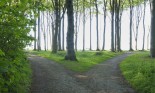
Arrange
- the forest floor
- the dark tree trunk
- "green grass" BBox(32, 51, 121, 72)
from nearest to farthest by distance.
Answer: the forest floor → "green grass" BBox(32, 51, 121, 72) → the dark tree trunk

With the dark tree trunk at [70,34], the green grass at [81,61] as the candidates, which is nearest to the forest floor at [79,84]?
the green grass at [81,61]

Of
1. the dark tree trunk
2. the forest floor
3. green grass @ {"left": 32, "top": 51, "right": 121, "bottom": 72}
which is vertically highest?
the dark tree trunk

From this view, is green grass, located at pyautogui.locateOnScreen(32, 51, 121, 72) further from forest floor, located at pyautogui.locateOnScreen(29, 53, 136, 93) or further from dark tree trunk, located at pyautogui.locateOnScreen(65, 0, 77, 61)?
forest floor, located at pyautogui.locateOnScreen(29, 53, 136, 93)

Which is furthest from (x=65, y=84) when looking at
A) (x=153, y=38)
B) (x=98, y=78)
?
(x=153, y=38)

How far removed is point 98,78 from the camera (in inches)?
646

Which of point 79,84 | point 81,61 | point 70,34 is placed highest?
point 70,34

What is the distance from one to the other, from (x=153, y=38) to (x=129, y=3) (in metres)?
Result: 28.0

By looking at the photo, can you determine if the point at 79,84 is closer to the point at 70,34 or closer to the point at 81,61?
the point at 81,61

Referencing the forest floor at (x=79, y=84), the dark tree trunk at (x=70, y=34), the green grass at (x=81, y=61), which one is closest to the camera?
the forest floor at (x=79, y=84)

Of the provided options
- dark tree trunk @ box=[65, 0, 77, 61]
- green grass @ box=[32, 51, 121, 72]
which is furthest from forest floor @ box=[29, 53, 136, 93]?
dark tree trunk @ box=[65, 0, 77, 61]

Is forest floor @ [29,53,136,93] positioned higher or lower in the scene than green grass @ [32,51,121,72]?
lower

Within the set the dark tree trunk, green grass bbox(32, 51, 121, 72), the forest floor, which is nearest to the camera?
the forest floor

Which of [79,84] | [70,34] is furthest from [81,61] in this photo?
[79,84]

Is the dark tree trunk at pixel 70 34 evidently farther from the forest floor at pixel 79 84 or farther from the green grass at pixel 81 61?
the forest floor at pixel 79 84
